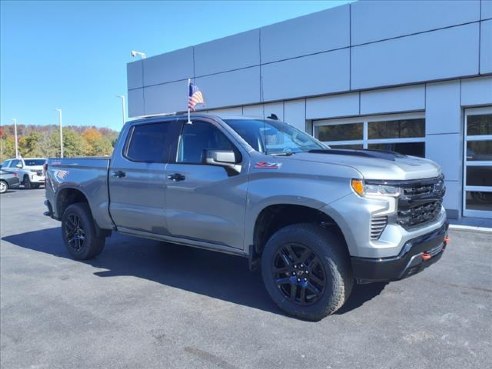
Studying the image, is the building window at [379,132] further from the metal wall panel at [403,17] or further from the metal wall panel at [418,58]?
the metal wall panel at [403,17]

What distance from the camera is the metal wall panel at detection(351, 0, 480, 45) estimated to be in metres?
9.41

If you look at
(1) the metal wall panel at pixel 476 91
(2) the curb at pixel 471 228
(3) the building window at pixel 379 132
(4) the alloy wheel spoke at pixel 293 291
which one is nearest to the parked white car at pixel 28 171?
(3) the building window at pixel 379 132

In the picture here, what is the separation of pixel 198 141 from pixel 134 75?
42.2 ft

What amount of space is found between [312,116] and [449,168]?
151 inches

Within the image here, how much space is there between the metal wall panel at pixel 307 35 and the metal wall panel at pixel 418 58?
2.24 ft

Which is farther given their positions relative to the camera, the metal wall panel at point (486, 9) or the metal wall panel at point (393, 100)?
the metal wall panel at point (393, 100)

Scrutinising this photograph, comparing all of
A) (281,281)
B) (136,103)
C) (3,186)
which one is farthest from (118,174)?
(3,186)

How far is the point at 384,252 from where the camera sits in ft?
12.6

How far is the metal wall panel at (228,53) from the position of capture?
13.2 meters

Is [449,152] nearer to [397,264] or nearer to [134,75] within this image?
[397,264]

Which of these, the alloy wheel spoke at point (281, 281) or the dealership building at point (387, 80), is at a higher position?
the dealership building at point (387, 80)

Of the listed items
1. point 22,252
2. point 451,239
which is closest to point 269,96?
point 451,239

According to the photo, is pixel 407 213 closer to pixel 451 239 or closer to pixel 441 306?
pixel 441 306

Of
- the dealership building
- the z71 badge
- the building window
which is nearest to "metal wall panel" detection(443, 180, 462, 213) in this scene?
the dealership building
